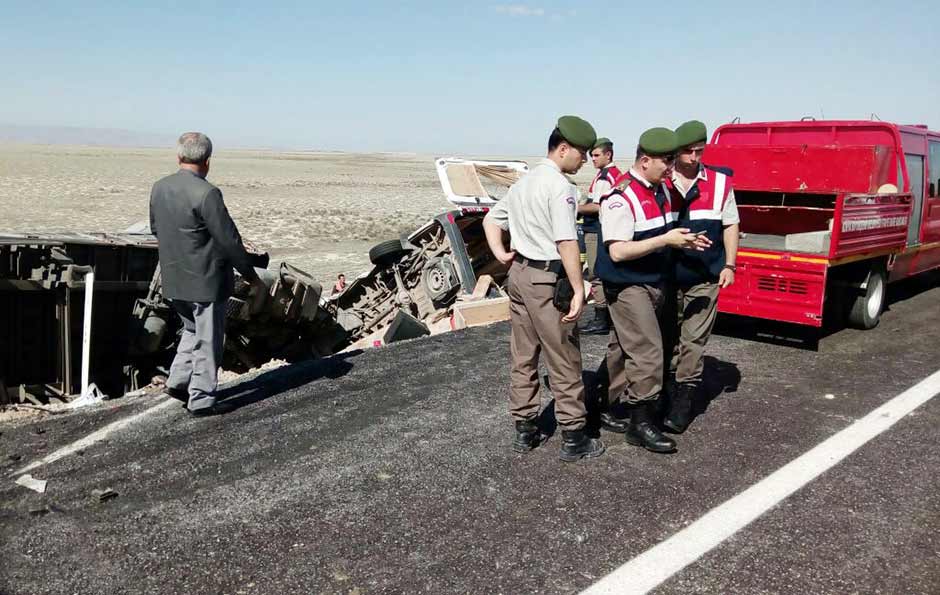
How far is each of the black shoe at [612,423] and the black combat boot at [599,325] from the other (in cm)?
274

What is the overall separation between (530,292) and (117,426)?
286 cm

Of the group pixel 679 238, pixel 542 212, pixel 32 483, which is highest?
pixel 542 212

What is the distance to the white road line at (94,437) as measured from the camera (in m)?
4.41

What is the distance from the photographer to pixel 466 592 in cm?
310

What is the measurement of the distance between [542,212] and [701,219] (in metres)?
1.30

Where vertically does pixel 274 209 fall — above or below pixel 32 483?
above

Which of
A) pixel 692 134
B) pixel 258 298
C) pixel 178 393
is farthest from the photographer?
pixel 258 298

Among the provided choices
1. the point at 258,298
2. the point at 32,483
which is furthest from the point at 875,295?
the point at 32,483

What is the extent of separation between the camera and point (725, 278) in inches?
189

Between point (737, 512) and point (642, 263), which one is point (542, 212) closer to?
point (642, 263)

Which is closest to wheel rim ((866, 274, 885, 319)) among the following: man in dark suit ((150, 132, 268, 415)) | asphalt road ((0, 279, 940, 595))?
asphalt road ((0, 279, 940, 595))

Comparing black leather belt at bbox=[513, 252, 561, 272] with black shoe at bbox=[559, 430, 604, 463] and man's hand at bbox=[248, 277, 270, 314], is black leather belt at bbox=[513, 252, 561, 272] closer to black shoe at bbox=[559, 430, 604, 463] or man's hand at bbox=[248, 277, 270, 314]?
black shoe at bbox=[559, 430, 604, 463]

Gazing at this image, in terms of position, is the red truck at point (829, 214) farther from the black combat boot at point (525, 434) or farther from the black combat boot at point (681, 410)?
the black combat boot at point (525, 434)

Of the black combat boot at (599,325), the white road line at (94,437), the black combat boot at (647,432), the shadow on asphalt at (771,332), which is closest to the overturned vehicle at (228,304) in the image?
the white road line at (94,437)
